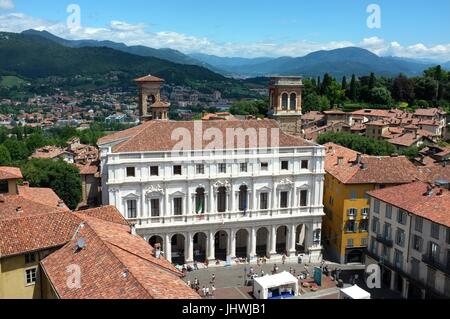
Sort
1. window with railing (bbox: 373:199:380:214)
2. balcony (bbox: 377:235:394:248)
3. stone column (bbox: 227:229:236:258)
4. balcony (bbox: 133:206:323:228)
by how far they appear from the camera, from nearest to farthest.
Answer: balcony (bbox: 377:235:394:248), window with railing (bbox: 373:199:380:214), balcony (bbox: 133:206:323:228), stone column (bbox: 227:229:236:258)

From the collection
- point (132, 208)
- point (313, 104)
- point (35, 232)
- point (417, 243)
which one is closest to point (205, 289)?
point (132, 208)

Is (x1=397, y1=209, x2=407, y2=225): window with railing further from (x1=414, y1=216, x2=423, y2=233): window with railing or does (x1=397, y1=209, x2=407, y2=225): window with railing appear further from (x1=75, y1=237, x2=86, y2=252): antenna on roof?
(x1=75, y1=237, x2=86, y2=252): antenna on roof

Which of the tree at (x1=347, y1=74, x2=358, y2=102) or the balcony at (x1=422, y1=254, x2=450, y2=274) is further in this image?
the tree at (x1=347, y1=74, x2=358, y2=102)

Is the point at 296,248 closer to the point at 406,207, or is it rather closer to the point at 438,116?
the point at 406,207

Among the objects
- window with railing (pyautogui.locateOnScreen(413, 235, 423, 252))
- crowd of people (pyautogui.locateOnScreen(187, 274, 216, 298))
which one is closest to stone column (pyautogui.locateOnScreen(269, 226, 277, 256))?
crowd of people (pyautogui.locateOnScreen(187, 274, 216, 298))

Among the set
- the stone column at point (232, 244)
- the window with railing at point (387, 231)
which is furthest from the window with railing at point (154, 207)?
the window with railing at point (387, 231)
